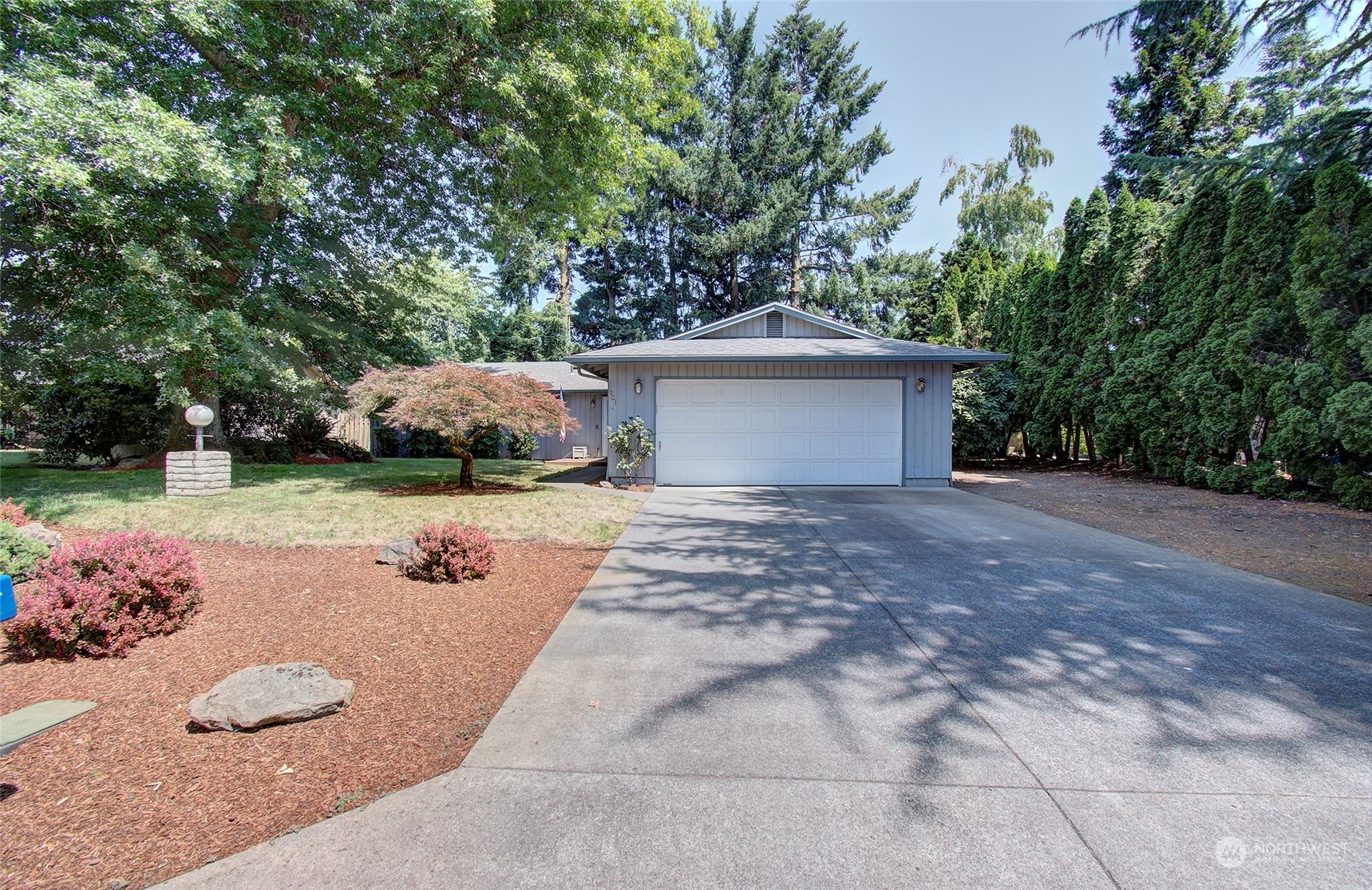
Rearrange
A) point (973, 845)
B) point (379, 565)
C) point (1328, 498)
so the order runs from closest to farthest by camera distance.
→ point (973, 845)
point (379, 565)
point (1328, 498)

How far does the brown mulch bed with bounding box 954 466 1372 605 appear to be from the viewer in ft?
17.5

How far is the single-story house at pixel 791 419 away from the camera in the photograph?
1106 centimetres

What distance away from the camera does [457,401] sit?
26.7 ft

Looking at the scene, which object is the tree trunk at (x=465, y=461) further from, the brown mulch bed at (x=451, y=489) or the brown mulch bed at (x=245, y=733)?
the brown mulch bed at (x=245, y=733)

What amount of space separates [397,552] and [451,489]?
4.67 metres

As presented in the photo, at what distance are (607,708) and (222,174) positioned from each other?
871cm

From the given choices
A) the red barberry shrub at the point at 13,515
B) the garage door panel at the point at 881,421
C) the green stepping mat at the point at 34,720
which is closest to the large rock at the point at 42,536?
the red barberry shrub at the point at 13,515

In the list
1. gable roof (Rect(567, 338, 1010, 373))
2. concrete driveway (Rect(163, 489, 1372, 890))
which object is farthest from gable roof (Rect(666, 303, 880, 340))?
concrete driveway (Rect(163, 489, 1372, 890))

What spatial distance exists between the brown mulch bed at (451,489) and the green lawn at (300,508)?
0.87ft

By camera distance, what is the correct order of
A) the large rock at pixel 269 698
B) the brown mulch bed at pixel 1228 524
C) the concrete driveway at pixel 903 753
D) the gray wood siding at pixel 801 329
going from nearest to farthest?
the concrete driveway at pixel 903 753, the large rock at pixel 269 698, the brown mulch bed at pixel 1228 524, the gray wood siding at pixel 801 329

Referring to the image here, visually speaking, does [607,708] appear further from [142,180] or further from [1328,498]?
[1328,498]

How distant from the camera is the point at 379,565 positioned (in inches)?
199

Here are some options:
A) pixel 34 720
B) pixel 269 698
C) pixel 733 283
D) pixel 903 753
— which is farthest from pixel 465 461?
pixel 733 283

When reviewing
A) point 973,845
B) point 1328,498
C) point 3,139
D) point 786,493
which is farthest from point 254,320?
point 1328,498
